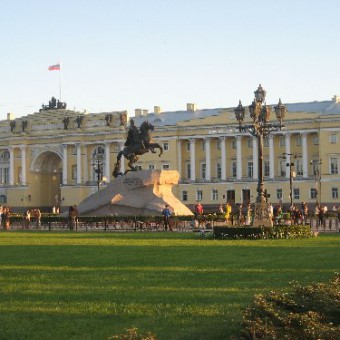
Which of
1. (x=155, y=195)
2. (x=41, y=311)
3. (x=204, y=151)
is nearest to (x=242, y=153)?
(x=204, y=151)

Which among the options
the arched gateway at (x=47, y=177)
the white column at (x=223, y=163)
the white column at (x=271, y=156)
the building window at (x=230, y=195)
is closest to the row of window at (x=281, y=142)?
the white column at (x=271, y=156)

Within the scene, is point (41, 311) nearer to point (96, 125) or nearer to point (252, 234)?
point (252, 234)

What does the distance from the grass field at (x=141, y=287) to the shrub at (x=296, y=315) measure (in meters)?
0.45

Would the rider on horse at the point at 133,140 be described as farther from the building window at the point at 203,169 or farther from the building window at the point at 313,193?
the building window at the point at 203,169

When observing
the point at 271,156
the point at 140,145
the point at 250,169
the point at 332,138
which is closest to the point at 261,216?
the point at 140,145

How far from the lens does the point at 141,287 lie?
14672 millimetres

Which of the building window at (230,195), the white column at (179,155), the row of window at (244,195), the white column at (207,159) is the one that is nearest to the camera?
the row of window at (244,195)

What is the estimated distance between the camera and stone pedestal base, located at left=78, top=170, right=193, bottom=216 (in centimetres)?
4968

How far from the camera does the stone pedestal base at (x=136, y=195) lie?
163 feet

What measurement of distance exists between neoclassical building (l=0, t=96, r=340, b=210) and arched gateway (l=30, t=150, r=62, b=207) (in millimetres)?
151

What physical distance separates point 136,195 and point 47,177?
74.2 metres

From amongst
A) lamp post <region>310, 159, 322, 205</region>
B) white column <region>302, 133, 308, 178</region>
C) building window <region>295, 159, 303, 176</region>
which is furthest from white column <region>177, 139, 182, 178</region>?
lamp post <region>310, 159, 322, 205</region>

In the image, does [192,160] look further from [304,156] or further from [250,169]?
[304,156]

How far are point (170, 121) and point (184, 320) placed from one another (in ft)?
333
